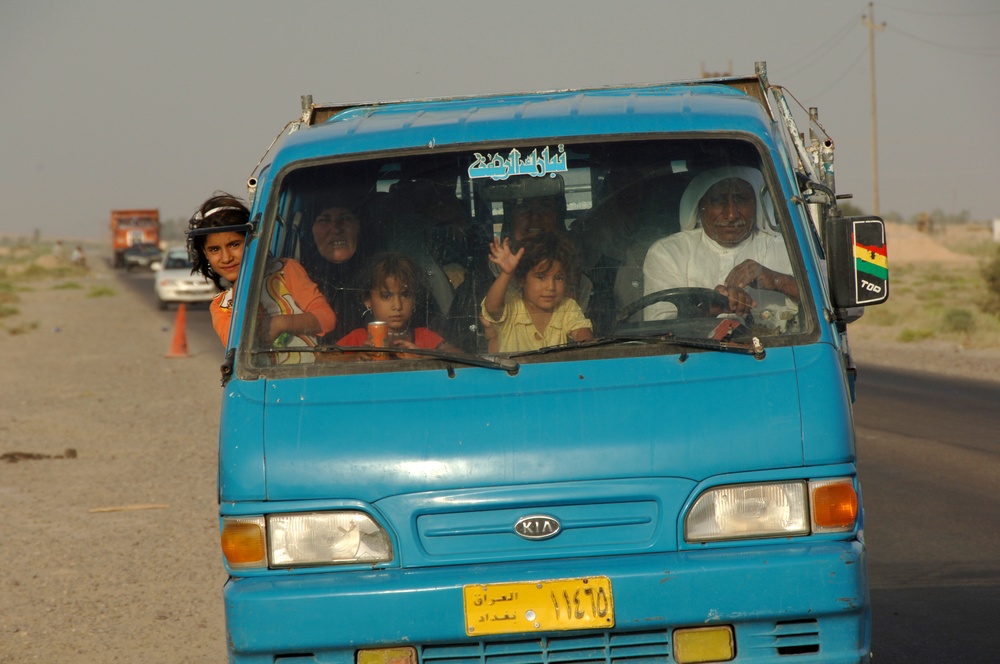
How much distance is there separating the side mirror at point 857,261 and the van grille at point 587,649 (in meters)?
1.26

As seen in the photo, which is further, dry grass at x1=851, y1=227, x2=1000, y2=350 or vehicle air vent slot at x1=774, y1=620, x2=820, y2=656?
dry grass at x1=851, y1=227, x2=1000, y2=350

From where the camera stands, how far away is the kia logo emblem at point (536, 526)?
11.0 feet

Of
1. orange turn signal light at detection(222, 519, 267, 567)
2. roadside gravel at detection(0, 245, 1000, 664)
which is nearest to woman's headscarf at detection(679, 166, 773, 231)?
orange turn signal light at detection(222, 519, 267, 567)

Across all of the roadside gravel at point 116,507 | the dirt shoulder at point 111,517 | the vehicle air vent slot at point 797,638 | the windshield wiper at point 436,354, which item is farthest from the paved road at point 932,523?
the dirt shoulder at point 111,517

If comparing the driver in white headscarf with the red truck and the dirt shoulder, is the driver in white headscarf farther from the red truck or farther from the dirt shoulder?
the red truck

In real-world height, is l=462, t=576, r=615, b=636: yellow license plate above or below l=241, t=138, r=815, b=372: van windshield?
below

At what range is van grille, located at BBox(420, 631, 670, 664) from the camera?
10.8ft

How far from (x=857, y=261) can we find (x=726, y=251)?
0.41 metres

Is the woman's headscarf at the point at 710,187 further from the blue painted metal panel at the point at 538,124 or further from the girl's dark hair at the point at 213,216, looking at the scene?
the girl's dark hair at the point at 213,216

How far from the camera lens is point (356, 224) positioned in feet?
13.2

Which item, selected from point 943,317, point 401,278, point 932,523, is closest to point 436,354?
point 401,278

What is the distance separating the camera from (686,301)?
12.4ft

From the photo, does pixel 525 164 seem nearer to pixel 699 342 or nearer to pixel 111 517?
pixel 699 342

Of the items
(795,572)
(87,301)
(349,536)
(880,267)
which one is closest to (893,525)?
(880,267)
